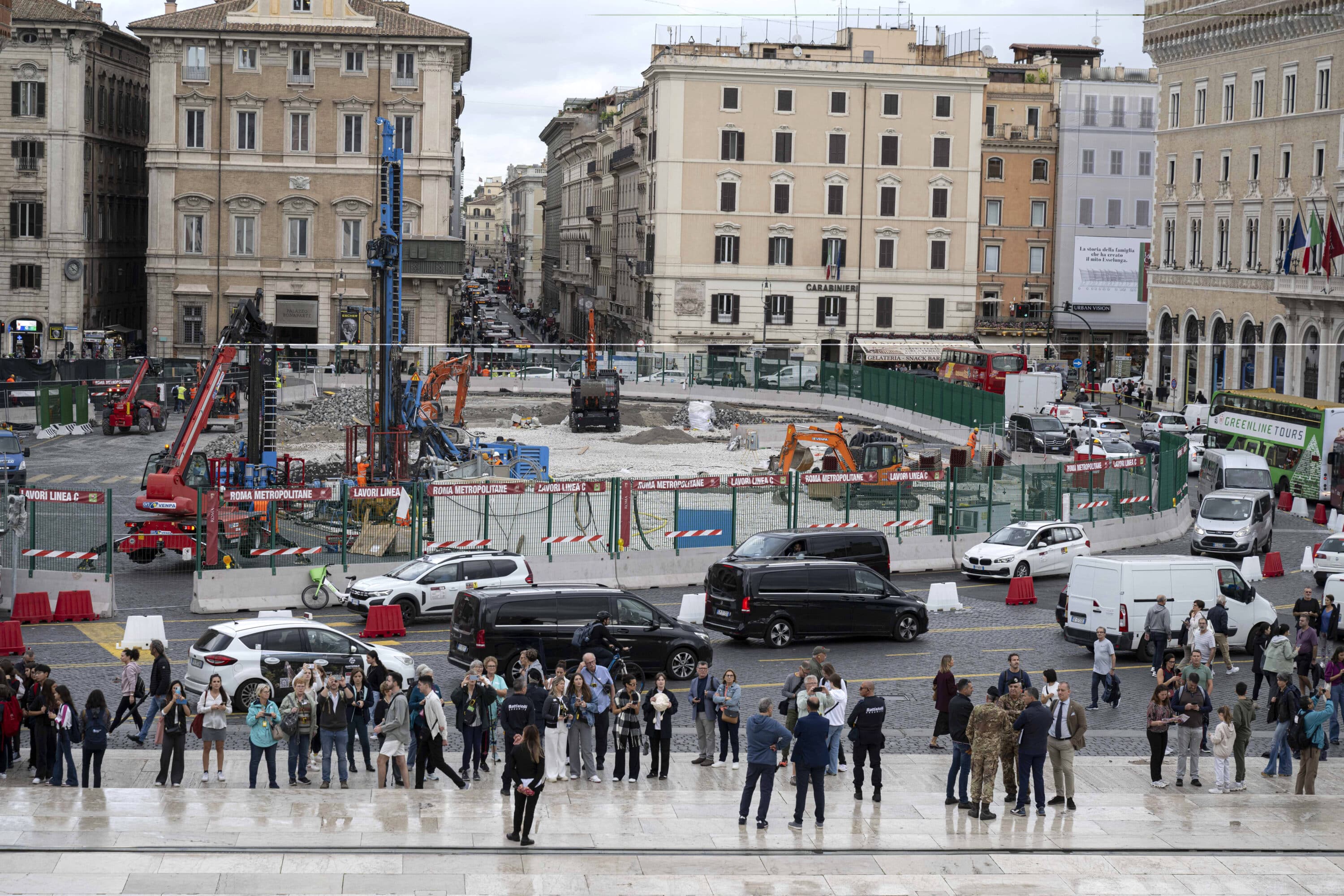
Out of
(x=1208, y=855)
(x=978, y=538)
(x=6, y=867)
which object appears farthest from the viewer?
(x=978, y=538)

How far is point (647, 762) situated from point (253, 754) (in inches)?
189

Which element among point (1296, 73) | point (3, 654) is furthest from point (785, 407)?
point (3, 654)

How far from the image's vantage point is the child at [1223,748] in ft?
63.1

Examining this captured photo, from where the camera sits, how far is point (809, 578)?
27.6 metres

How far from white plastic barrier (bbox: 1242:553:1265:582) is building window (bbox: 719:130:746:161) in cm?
5714

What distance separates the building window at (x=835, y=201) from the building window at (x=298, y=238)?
1085 inches

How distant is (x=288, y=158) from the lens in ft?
267

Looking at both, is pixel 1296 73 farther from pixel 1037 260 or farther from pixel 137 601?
pixel 137 601

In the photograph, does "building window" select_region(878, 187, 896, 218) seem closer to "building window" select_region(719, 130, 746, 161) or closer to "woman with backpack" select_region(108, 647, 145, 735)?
"building window" select_region(719, 130, 746, 161)

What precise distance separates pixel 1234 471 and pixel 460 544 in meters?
22.8

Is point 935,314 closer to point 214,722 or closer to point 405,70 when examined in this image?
point 405,70

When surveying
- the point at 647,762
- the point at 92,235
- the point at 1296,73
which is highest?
the point at 1296,73

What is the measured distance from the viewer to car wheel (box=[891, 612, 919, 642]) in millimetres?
28203

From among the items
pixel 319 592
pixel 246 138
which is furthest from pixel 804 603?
pixel 246 138
